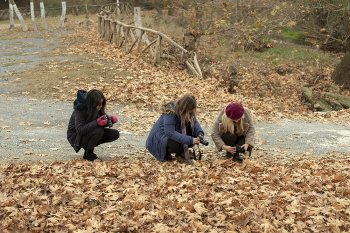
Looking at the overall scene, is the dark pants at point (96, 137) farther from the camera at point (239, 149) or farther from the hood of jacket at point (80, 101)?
the camera at point (239, 149)

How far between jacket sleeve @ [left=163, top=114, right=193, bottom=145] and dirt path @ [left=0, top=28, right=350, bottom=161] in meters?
1.62

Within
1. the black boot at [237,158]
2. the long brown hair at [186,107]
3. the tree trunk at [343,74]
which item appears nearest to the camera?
the long brown hair at [186,107]

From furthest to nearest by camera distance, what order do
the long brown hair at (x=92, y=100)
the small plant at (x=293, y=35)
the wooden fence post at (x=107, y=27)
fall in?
the small plant at (x=293, y=35), the wooden fence post at (x=107, y=27), the long brown hair at (x=92, y=100)

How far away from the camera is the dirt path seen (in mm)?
8234

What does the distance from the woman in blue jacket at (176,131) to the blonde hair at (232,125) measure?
419mm

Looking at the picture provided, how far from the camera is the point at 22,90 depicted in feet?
44.0

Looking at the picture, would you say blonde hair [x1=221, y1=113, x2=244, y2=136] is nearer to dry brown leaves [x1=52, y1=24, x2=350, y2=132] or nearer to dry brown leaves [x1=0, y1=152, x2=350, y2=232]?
dry brown leaves [x1=0, y1=152, x2=350, y2=232]

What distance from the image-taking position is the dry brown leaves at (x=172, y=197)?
4.80 m

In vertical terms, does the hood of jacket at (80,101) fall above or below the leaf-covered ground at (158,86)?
above

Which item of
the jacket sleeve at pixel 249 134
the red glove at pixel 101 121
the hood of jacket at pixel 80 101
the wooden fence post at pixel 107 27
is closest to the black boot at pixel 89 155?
the red glove at pixel 101 121

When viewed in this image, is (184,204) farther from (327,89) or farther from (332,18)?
(332,18)

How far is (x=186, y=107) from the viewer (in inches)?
257

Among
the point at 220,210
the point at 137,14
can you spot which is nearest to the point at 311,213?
the point at 220,210

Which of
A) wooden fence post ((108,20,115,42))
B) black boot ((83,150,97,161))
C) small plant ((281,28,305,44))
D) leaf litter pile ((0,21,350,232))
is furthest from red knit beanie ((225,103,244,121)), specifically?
small plant ((281,28,305,44))
